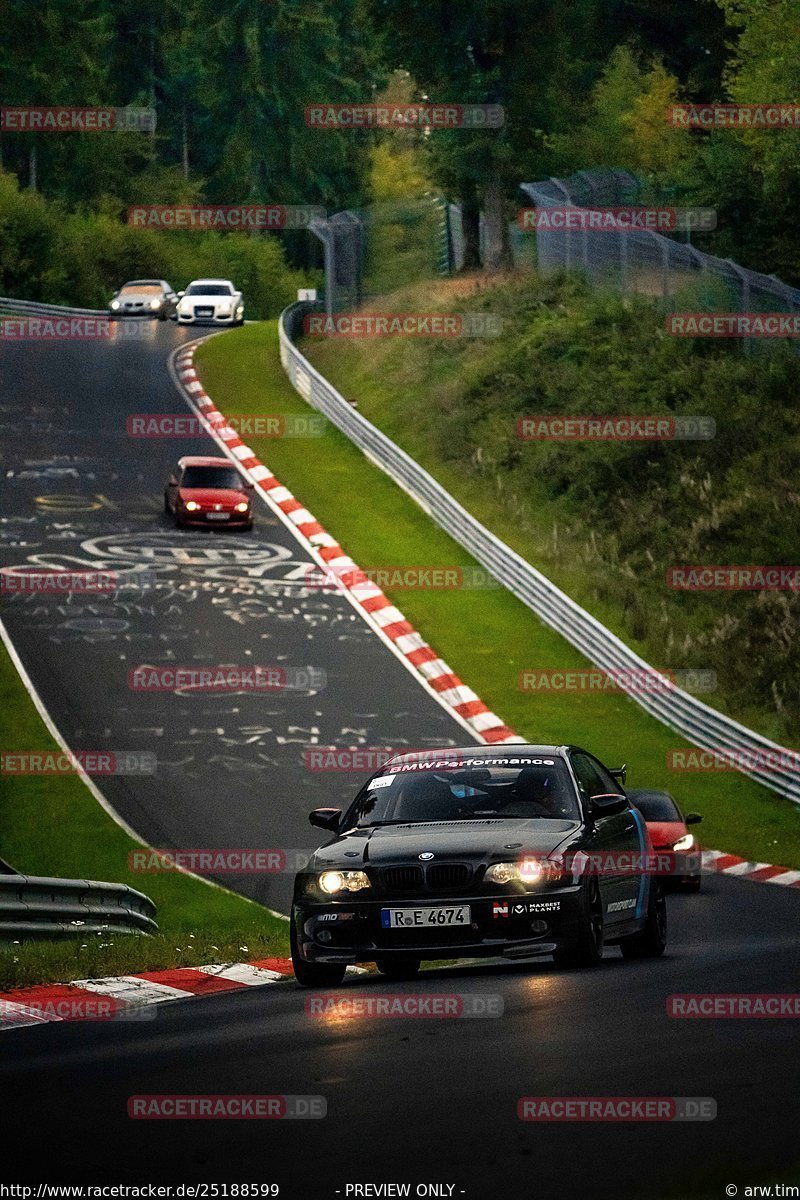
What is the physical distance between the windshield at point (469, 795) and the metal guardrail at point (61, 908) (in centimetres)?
249

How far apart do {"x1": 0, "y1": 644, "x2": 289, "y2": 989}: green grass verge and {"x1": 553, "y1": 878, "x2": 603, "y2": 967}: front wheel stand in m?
2.73

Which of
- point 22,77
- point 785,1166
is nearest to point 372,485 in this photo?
point 785,1166

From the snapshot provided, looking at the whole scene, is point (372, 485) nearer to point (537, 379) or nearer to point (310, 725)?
point (537, 379)

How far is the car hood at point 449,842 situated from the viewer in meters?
11.5

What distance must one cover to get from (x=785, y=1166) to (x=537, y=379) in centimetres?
3879
